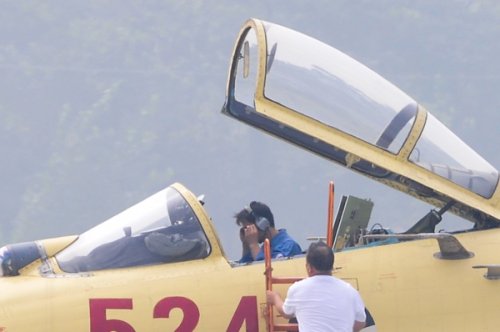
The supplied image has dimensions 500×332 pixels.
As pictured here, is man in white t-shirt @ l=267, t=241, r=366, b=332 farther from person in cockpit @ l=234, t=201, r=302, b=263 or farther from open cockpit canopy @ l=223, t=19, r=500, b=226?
open cockpit canopy @ l=223, t=19, r=500, b=226

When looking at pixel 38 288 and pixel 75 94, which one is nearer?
pixel 38 288

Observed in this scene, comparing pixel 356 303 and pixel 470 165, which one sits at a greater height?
pixel 470 165

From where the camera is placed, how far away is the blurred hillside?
7869cm

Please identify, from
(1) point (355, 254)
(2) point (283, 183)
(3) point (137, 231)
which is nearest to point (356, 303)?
(1) point (355, 254)

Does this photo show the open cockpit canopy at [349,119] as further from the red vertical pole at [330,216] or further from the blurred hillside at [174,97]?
the blurred hillside at [174,97]

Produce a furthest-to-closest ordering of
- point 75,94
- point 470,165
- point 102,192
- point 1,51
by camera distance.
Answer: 1. point 1,51
2. point 75,94
3. point 102,192
4. point 470,165

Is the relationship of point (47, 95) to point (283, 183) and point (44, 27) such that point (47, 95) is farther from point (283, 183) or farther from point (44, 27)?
point (283, 183)

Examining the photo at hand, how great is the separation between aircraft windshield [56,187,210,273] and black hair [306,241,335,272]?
137 cm

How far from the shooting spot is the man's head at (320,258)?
790 cm

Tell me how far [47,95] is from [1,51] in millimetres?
10610

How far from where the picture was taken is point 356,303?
796 cm

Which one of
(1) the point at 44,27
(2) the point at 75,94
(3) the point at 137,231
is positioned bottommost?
(3) the point at 137,231

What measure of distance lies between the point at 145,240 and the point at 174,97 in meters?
87.5

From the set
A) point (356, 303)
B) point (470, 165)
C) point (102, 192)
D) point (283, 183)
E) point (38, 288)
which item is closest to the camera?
point (356, 303)
